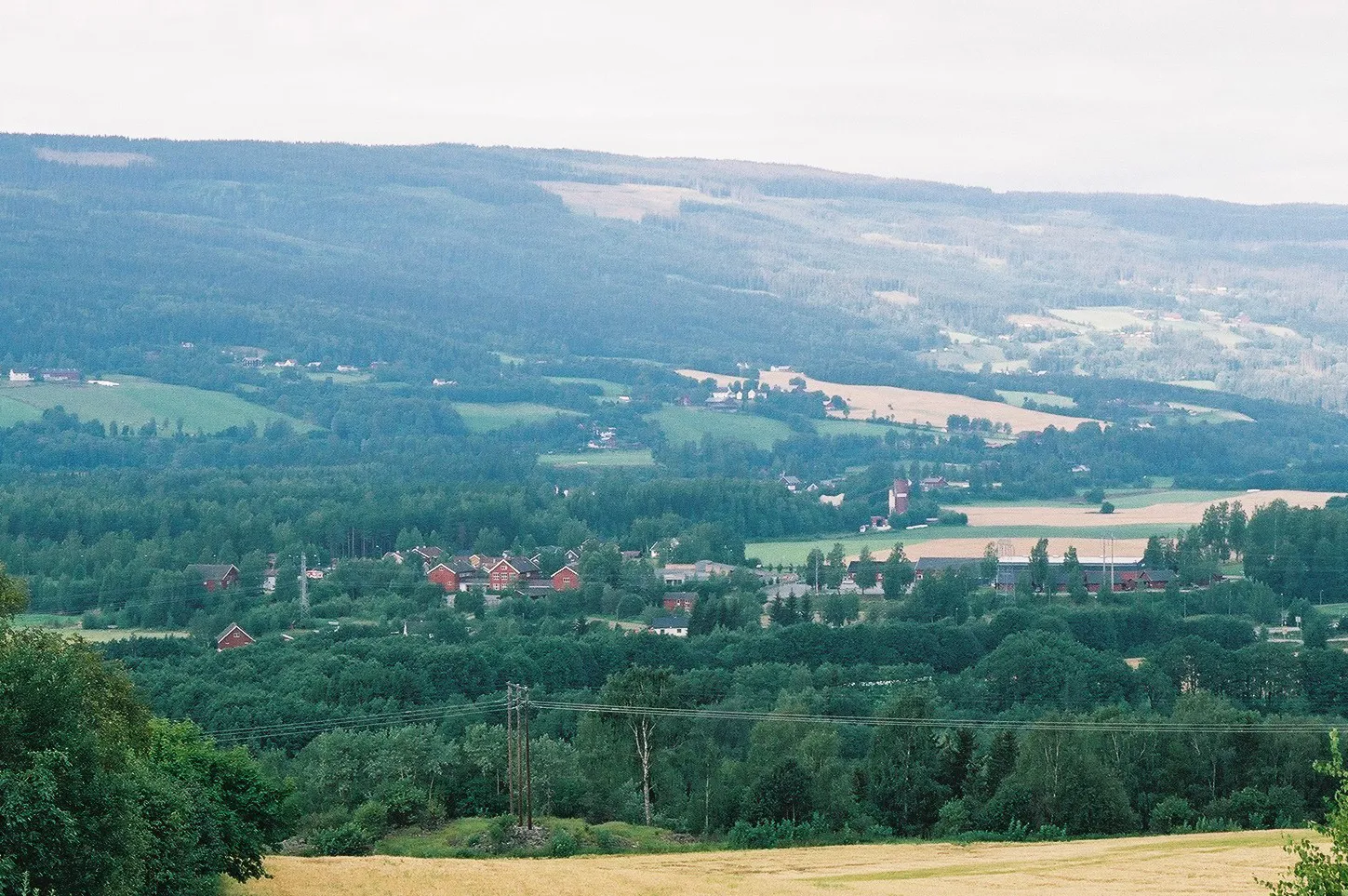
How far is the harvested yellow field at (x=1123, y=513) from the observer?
4705 inches

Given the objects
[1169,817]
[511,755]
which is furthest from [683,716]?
[1169,817]

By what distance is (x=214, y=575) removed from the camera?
296ft

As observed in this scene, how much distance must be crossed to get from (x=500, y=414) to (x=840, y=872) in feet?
489

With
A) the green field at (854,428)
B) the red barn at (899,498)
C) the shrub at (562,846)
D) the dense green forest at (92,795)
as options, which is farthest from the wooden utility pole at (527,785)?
the green field at (854,428)

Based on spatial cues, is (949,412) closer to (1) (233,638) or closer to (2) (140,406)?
(2) (140,406)

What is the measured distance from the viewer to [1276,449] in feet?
589

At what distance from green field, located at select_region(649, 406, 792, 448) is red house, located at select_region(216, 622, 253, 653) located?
9245cm

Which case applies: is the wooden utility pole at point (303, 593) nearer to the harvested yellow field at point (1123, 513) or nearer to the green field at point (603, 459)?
the harvested yellow field at point (1123, 513)

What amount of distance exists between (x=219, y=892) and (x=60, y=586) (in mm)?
54998

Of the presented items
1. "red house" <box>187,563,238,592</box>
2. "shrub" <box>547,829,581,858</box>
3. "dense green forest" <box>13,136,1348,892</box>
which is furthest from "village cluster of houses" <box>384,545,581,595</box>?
"shrub" <box>547,829,581,858</box>

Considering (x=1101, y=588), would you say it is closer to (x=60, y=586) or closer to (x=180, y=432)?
(x=60, y=586)

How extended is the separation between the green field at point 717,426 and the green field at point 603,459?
4674 millimetres

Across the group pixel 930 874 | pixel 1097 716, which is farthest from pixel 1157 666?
pixel 930 874

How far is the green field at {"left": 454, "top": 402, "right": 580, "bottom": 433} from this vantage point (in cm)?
18012
